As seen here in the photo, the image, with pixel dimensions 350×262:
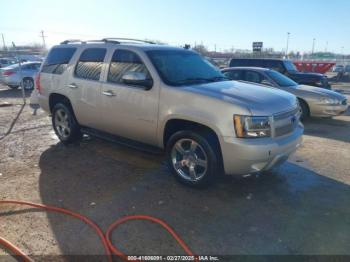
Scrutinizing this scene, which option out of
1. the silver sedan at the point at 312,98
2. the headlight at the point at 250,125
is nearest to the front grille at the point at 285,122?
the headlight at the point at 250,125

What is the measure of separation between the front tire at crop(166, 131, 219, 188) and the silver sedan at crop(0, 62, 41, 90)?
14.0 meters

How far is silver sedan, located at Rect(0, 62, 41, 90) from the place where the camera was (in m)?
16.3

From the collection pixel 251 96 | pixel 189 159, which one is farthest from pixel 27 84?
pixel 251 96

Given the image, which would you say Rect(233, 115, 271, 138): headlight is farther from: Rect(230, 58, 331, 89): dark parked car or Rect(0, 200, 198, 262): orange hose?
Rect(230, 58, 331, 89): dark parked car

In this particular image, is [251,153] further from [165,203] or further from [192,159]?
[165,203]

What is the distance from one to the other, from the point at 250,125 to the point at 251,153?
337 mm

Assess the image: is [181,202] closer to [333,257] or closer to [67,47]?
[333,257]

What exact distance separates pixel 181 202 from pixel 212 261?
1.17 metres

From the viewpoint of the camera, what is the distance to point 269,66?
518 inches

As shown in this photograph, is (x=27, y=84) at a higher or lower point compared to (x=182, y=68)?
lower

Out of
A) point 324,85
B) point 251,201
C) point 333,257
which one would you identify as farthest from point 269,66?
point 333,257

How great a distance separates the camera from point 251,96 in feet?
14.1

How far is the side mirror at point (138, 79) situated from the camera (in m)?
Result: 4.58

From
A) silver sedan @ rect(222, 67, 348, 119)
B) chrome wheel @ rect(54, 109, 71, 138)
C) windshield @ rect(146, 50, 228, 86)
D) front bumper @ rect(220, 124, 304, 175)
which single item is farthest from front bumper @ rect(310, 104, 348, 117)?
chrome wheel @ rect(54, 109, 71, 138)
